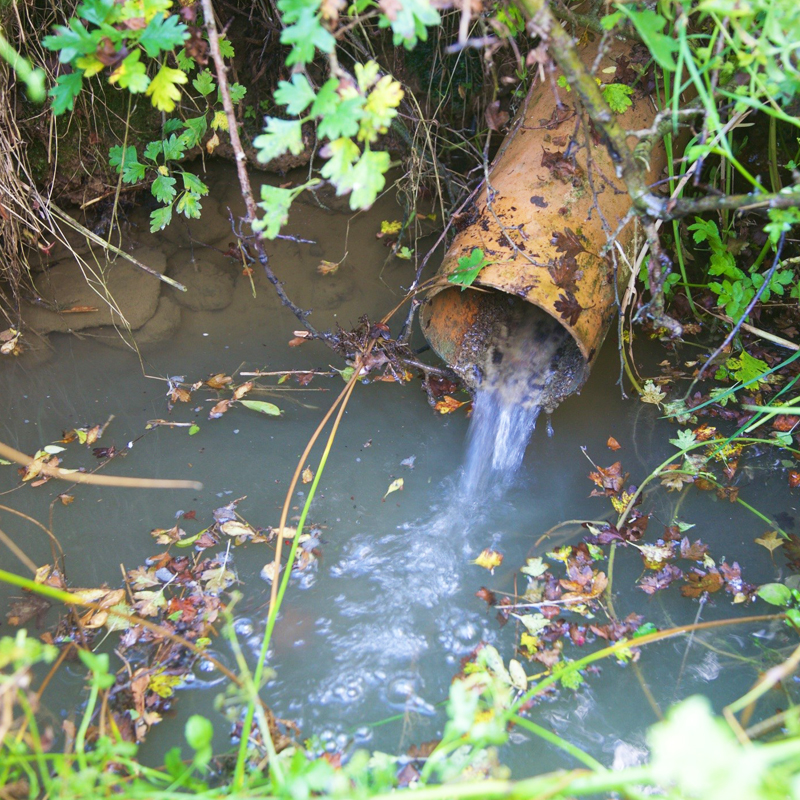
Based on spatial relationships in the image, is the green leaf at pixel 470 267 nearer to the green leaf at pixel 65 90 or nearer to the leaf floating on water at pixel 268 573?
the leaf floating on water at pixel 268 573

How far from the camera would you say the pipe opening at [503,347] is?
2.72m

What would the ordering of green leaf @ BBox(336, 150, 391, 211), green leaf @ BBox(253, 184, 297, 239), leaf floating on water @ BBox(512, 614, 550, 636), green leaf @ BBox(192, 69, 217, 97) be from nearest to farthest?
green leaf @ BBox(336, 150, 391, 211) < green leaf @ BBox(253, 184, 297, 239) < leaf floating on water @ BBox(512, 614, 550, 636) < green leaf @ BBox(192, 69, 217, 97)

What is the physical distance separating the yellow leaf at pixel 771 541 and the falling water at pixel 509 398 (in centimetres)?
92

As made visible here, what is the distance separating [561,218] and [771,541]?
1401 millimetres

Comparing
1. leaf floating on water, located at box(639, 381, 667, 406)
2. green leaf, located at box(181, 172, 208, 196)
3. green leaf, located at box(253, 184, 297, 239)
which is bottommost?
leaf floating on water, located at box(639, 381, 667, 406)

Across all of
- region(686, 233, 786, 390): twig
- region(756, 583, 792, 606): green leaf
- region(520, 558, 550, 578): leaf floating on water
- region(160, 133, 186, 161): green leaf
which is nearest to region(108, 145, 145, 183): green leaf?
region(160, 133, 186, 161): green leaf

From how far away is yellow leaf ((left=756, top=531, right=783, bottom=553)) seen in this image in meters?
2.31

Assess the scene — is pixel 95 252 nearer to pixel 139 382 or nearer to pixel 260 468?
pixel 139 382

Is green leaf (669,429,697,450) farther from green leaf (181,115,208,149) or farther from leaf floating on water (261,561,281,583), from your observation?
green leaf (181,115,208,149)

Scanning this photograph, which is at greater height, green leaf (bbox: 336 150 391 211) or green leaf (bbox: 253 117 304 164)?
green leaf (bbox: 253 117 304 164)

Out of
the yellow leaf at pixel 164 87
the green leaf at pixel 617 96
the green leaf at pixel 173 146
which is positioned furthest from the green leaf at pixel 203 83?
the green leaf at pixel 617 96

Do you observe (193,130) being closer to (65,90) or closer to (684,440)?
(65,90)

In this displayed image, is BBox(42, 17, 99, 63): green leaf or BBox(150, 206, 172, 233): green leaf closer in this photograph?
BBox(42, 17, 99, 63): green leaf

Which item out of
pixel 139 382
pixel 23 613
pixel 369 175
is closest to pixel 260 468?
pixel 139 382
